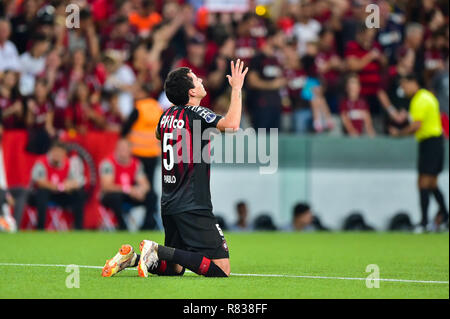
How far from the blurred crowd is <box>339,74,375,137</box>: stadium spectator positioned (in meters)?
0.02

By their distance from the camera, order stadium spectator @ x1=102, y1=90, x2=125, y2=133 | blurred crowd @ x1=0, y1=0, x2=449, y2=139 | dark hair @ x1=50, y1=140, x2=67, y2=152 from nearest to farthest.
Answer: dark hair @ x1=50, y1=140, x2=67, y2=152 < blurred crowd @ x1=0, y1=0, x2=449, y2=139 < stadium spectator @ x1=102, y1=90, x2=125, y2=133

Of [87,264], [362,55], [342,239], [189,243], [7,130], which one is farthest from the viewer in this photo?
[362,55]

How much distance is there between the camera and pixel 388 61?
19.6 m

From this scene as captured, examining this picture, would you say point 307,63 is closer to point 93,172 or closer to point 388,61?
point 388,61

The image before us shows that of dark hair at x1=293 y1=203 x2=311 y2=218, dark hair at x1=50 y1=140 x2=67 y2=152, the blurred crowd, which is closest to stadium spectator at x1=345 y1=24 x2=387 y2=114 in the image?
the blurred crowd

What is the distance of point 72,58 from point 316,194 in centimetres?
518

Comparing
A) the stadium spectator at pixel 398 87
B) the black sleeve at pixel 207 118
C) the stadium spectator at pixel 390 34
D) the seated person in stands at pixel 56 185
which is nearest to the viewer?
the black sleeve at pixel 207 118

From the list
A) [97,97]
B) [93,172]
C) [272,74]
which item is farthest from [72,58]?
[272,74]

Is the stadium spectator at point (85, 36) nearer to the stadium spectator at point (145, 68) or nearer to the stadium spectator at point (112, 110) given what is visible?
the stadium spectator at point (145, 68)

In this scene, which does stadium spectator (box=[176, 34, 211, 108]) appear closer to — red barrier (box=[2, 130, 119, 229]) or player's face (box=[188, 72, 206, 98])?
red barrier (box=[2, 130, 119, 229])

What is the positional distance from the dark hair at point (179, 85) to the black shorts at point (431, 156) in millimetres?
8604

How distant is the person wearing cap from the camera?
1641cm

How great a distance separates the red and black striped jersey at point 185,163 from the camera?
853 centimetres

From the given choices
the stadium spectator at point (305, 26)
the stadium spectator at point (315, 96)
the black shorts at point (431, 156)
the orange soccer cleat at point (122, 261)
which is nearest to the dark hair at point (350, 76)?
the stadium spectator at point (315, 96)
